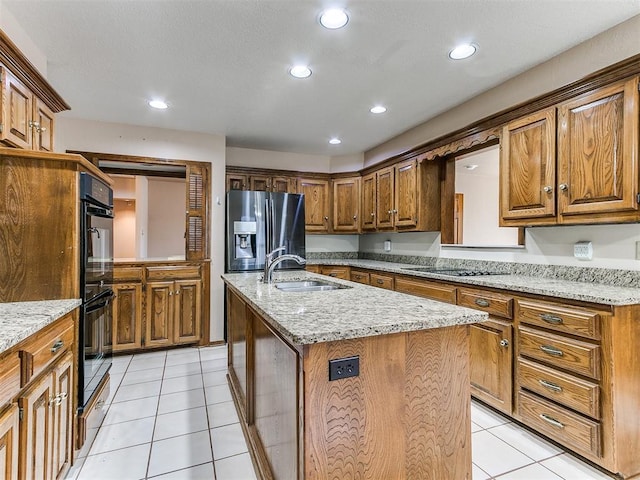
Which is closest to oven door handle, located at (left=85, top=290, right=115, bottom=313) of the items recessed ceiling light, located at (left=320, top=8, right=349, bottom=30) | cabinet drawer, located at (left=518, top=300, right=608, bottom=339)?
recessed ceiling light, located at (left=320, top=8, right=349, bottom=30)

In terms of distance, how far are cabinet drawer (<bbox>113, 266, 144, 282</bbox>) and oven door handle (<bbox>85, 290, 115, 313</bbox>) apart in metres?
1.25

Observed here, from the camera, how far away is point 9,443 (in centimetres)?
108

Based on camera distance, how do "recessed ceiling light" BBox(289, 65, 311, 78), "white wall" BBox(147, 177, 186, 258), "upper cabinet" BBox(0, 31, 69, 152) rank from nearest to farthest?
1. "upper cabinet" BBox(0, 31, 69, 152)
2. "recessed ceiling light" BBox(289, 65, 311, 78)
3. "white wall" BBox(147, 177, 186, 258)

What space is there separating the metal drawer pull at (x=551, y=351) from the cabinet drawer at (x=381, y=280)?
62.5 inches

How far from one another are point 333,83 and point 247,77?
26.3 inches

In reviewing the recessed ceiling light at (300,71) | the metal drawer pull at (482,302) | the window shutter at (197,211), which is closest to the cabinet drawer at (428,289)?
the metal drawer pull at (482,302)

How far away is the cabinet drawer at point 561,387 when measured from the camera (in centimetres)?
173

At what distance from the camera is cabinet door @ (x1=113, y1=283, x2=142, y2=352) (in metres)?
3.45

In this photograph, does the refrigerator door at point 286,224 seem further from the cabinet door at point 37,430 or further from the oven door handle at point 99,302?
the cabinet door at point 37,430

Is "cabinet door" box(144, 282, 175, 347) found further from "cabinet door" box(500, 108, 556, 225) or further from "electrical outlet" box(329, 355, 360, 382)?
"cabinet door" box(500, 108, 556, 225)

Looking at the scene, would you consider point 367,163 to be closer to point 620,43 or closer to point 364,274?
point 364,274

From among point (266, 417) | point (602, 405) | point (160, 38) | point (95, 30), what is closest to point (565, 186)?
point (602, 405)

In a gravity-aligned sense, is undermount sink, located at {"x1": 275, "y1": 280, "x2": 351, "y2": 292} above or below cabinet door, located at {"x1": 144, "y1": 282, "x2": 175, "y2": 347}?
above

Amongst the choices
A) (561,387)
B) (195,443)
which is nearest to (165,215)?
(195,443)
